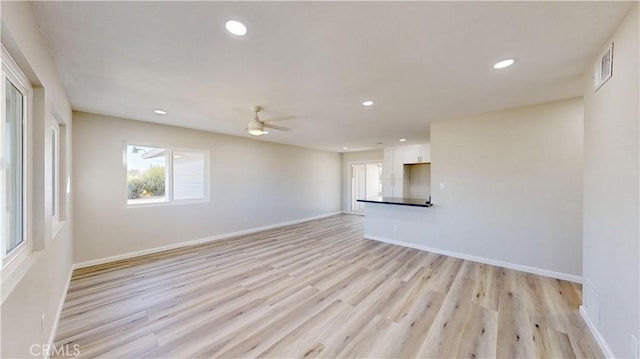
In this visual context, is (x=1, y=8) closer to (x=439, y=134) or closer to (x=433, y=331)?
(x=433, y=331)

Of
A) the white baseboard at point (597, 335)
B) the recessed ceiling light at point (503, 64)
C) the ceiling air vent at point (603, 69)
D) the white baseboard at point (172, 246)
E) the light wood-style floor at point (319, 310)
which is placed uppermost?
the recessed ceiling light at point (503, 64)

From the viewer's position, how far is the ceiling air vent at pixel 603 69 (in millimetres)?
1738

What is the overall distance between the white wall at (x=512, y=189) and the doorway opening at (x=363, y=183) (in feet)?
14.6

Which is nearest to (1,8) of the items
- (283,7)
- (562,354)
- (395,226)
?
(283,7)

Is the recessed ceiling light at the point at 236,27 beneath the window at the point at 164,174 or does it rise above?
above

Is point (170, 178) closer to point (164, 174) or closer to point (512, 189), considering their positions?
point (164, 174)

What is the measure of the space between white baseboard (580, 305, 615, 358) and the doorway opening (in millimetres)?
6503

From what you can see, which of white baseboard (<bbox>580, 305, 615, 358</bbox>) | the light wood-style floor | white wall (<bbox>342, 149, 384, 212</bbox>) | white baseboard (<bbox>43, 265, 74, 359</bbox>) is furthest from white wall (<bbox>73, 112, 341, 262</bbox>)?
white baseboard (<bbox>580, 305, 615, 358</bbox>)

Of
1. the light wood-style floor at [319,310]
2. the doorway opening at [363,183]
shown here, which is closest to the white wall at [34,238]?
the light wood-style floor at [319,310]

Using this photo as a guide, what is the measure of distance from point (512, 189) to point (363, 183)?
19.0 ft

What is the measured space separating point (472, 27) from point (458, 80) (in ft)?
3.13

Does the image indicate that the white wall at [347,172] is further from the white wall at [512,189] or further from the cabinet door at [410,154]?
the white wall at [512,189]

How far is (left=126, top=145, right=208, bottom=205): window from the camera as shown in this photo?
13.6 ft

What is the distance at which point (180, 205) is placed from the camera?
4.68 meters
